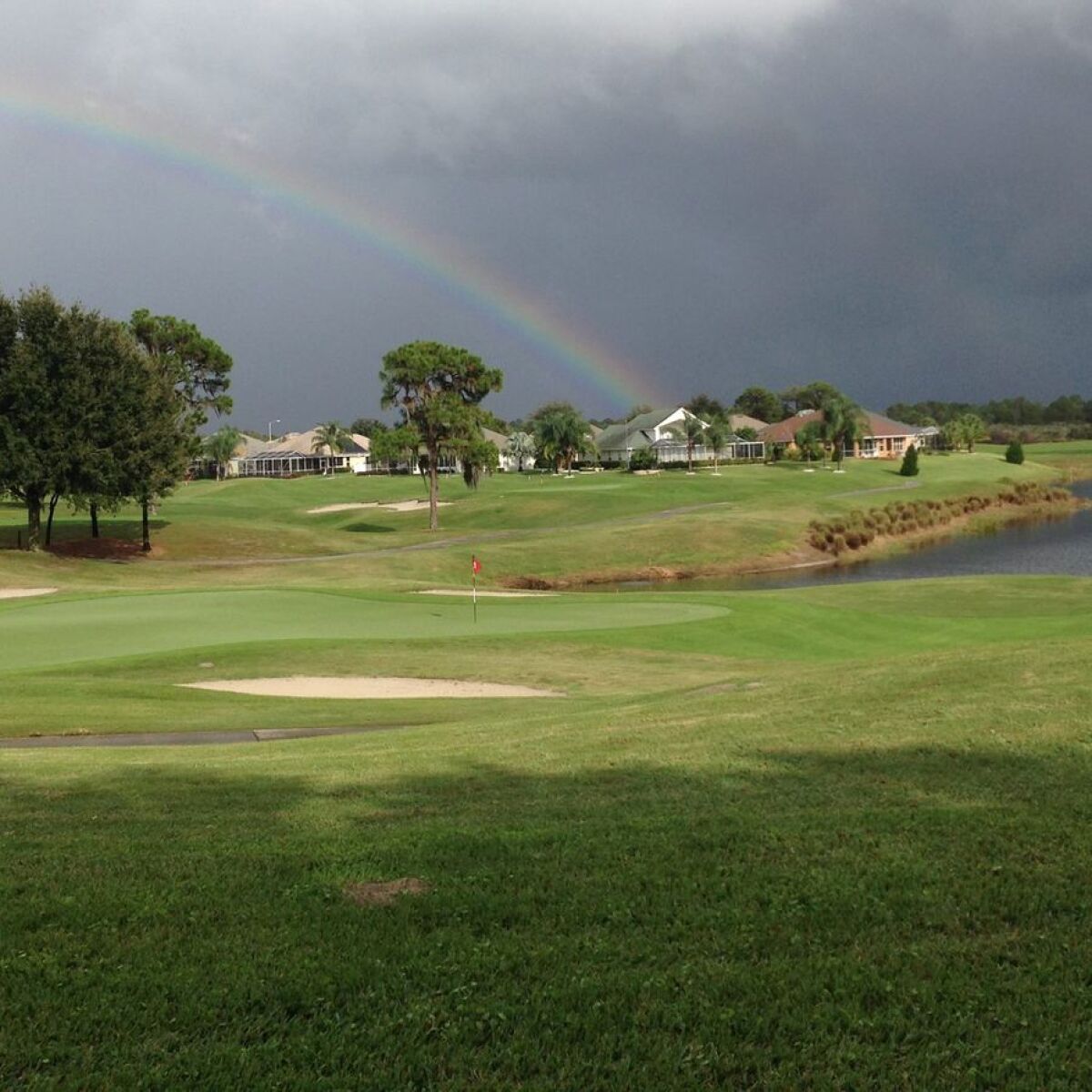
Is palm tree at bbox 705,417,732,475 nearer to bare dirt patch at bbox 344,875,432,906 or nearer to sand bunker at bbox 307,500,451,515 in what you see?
sand bunker at bbox 307,500,451,515

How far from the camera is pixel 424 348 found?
75.7m

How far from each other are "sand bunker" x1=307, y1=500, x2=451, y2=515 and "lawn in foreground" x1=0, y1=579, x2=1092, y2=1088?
268 ft

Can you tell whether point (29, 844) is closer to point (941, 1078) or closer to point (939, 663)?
point (941, 1078)

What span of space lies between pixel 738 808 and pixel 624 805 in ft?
3.10

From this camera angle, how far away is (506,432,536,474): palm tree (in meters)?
171

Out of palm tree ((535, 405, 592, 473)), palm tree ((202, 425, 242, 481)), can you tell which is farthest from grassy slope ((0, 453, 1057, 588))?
palm tree ((202, 425, 242, 481))

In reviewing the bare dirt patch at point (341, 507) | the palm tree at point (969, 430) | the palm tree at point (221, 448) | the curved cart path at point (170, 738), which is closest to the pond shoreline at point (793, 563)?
the bare dirt patch at point (341, 507)

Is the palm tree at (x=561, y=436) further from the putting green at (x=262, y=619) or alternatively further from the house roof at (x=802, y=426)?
the putting green at (x=262, y=619)

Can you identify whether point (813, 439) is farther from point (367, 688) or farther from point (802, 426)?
point (367, 688)

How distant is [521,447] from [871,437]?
5125cm

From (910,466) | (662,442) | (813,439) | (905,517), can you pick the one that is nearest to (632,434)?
(662,442)

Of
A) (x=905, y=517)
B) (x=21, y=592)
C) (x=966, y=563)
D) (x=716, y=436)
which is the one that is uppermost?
(x=716, y=436)

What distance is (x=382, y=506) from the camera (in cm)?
9962

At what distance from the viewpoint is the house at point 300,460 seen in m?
186
